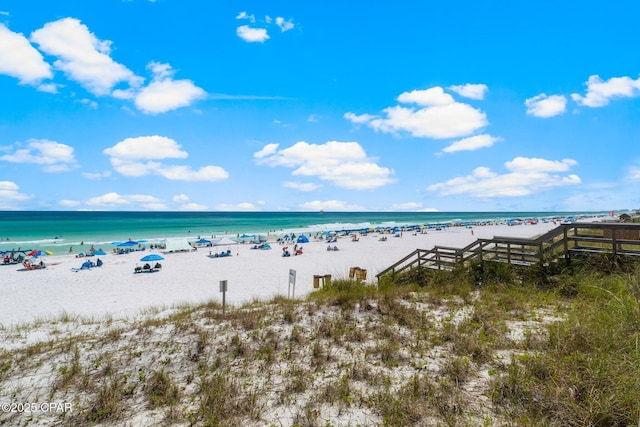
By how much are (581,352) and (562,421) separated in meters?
1.59

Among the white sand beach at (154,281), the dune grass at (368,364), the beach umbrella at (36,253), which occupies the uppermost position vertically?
the dune grass at (368,364)

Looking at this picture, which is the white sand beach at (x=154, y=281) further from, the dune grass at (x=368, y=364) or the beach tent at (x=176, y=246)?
the dune grass at (x=368, y=364)

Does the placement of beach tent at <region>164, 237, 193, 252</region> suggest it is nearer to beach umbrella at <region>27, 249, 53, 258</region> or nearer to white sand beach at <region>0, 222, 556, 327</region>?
white sand beach at <region>0, 222, 556, 327</region>

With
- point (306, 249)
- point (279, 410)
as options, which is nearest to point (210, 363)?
point (279, 410)

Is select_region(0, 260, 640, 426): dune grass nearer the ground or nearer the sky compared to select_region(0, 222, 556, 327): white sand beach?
nearer the sky

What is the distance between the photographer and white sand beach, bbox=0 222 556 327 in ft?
51.4

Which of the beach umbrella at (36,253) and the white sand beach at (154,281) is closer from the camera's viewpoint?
the white sand beach at (154,281)

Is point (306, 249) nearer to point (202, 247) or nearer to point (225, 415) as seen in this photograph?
point (202, 247)

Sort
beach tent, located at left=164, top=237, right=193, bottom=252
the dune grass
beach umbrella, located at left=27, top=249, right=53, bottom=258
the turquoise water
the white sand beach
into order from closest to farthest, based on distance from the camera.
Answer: the dune grass
the white sand beach
beach umbrella, located at left=27, top=249, right=53, bottom=258
beach tent, located at left=164, top=237, right=193, bottom=252
the turquoise water

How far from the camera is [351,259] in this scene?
31297 mm

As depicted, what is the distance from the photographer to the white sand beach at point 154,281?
15.7 meters

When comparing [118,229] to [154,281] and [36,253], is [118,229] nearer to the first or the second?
[36,253]

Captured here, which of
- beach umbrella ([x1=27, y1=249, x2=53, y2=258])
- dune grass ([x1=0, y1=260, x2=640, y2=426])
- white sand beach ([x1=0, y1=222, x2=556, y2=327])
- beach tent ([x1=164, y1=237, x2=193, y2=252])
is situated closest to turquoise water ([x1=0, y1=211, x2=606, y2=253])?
beach umbrella ([x1=27, y1=249, x2=53, y2=258])

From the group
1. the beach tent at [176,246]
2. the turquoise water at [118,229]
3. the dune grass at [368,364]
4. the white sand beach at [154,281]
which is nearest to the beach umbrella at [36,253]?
the white sand beach at [154,281]
